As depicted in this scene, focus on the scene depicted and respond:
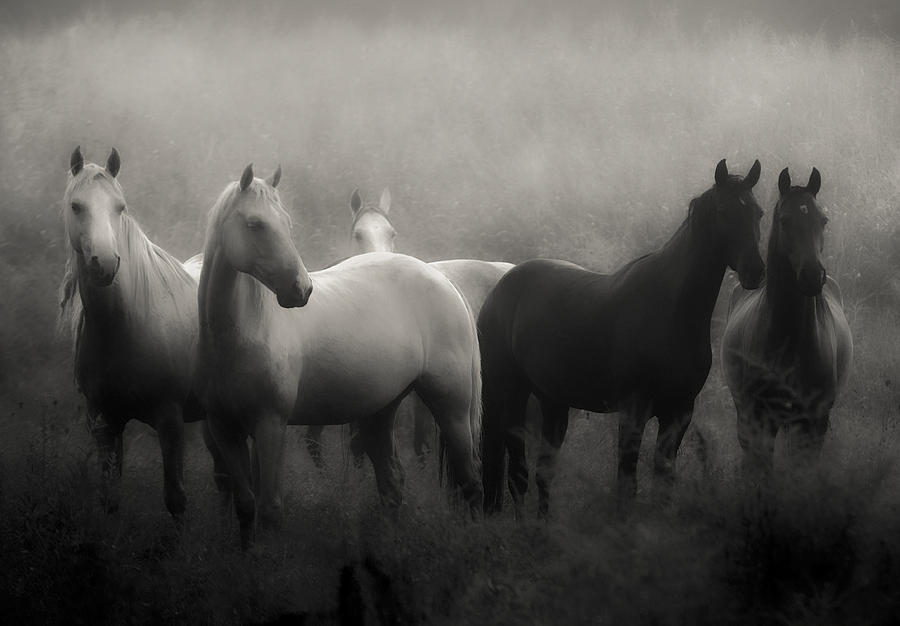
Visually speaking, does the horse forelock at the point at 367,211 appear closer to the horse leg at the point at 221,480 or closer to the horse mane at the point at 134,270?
the horse mane at the point at 134,270

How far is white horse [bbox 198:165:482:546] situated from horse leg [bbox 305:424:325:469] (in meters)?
1.70

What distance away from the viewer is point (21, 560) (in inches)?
203

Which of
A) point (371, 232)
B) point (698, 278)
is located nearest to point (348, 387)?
point (698, 278)

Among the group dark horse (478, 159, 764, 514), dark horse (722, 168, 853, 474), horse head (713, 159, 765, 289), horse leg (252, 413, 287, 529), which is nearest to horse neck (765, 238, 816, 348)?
dark horse (722, 168, 853, 474)

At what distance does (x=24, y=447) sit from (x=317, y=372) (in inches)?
84.2

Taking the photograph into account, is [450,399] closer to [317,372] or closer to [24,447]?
[317,372]

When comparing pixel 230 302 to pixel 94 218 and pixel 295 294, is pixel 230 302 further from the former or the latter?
pixel 94 218

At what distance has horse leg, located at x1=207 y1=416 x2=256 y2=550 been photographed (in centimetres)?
574

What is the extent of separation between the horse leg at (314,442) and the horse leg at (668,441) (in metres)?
Result: 3.24

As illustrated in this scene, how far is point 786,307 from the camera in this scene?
20.8ft

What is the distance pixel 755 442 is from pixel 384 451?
245 centimetres

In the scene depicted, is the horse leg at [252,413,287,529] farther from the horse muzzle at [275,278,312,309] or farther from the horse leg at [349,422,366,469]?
the horse leg at [349,422,366,469]

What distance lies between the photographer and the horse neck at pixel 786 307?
6281 mm

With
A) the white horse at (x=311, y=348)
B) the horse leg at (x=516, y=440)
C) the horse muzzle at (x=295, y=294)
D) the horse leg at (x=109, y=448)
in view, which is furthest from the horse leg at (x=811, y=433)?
the horse leg at (x=109, y=448)
